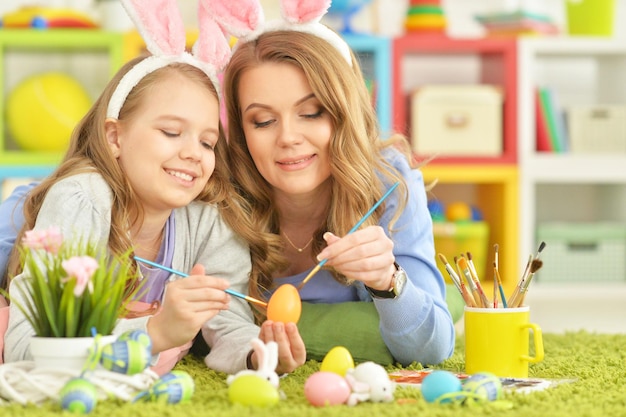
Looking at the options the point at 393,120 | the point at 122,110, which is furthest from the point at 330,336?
the point at 393,120

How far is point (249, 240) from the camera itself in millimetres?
1550

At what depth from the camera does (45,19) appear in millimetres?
3059

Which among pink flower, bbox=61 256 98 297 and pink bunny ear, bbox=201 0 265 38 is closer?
pink flower, bbox=61 256 98 297

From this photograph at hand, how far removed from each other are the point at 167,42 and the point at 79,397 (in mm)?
708

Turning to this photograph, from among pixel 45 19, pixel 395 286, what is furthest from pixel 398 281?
pixel 45 19

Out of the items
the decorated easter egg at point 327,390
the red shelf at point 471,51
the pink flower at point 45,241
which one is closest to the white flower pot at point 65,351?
the pink flower at point 45,241

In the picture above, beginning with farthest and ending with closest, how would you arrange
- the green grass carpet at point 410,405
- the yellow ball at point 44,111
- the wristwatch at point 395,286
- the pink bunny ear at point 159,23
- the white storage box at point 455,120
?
the white storage box at point 455,120, the yellow ball at point 44,111, the pink bunny ear at point 159,23, the wristwatch at point 395,286, the green grass carpet at point 410,405

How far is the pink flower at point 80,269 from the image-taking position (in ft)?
3.28

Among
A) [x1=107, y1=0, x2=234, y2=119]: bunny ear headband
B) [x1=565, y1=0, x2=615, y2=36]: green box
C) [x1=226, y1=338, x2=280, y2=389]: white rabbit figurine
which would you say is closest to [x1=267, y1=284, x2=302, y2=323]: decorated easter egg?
[x1=226, y1=338, x2=280, y2=389]: white rabbit figurine

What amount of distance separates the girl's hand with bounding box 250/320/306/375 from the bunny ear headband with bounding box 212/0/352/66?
1.87ft

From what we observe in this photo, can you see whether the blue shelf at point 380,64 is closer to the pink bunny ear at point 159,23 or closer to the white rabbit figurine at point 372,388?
the pink bunny ear at point 159,23

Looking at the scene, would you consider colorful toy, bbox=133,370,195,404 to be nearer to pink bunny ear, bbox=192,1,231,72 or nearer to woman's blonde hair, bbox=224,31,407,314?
woman's blonde hair, bbox=224,31,407,314

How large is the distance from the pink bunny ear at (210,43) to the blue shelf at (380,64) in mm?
1574

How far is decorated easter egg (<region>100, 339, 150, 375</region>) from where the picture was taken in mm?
1027
